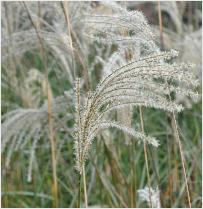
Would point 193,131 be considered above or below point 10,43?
below

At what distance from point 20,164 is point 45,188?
0.19m

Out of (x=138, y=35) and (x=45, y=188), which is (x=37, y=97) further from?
(x=138, y=35)

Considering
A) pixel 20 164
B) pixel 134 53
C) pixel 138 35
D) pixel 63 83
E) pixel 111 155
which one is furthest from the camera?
pixel 63 83

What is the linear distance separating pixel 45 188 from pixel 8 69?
700mm

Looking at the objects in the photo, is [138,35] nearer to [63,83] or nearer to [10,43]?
[10,43]

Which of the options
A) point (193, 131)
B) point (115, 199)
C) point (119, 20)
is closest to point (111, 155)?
point (115, 199)

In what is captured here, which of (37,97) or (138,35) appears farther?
(37,97)

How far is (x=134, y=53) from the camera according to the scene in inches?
74.5

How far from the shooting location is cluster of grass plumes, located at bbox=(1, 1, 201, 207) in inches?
48.4

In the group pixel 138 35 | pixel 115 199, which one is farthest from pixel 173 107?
pixel 115 199

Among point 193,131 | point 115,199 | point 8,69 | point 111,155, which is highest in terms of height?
point 8,69

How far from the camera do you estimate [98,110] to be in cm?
123

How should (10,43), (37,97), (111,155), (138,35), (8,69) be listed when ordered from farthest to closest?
(37,97) → (8,69) → (10,43) → (111,155) → (138,35)

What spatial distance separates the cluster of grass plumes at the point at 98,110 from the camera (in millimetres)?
1229
